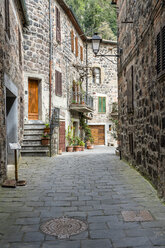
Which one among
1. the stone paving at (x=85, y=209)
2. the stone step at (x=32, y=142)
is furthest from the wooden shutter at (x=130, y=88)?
the stone step at (x=32, y=142)

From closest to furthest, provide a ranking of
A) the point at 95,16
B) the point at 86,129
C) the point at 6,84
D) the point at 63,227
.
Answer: the point at 63,227 → the point at 6,84 → the point at 86,129 → the point at 95,16

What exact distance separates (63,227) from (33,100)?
970cm

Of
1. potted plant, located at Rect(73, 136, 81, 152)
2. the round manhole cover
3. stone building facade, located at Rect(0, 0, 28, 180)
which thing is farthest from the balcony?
the round manhole cover

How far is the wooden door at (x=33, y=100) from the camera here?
12.2 metres

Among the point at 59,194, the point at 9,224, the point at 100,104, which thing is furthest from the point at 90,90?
the point at 9,224

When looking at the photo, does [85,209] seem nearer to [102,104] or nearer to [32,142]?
[32,142]

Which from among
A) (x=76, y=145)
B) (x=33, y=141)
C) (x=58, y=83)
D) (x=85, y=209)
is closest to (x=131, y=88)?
(x=85, y=209)

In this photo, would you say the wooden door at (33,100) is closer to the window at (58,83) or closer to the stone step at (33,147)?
the window at (58,83)

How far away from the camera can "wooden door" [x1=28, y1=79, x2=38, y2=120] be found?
12227 millimetres

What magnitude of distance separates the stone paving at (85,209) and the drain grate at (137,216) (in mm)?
60

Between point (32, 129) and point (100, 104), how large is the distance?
10.8 meters

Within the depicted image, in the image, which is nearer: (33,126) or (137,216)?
(137,216)

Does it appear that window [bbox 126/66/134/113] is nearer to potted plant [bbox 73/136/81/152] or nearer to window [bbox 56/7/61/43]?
window [bbox 56/7/61/43]

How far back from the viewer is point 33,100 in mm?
12320
